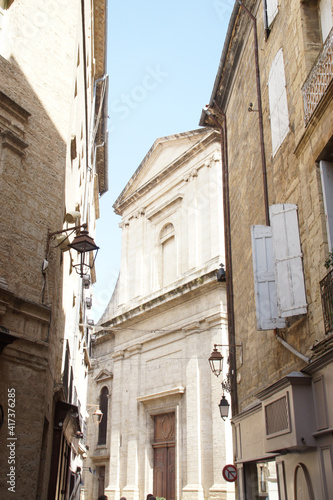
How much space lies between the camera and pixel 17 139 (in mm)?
7742

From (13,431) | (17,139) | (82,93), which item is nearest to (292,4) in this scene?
(17,139)

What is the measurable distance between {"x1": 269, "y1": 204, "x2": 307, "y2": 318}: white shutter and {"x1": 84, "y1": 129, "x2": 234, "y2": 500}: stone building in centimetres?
1152

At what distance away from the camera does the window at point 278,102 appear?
8289 mm

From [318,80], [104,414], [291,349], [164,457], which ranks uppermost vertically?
[318,80]

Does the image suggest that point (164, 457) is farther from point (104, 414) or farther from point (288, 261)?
point (288, 261)

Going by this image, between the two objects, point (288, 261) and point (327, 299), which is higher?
point (288, 261)

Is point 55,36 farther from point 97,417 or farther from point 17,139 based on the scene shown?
point 97,417

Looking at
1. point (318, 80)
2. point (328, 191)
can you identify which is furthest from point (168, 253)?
point (328, 191)

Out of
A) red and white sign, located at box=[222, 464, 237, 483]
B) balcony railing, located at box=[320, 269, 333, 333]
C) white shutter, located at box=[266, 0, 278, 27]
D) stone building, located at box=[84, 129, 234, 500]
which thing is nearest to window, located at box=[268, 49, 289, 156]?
white shutter, located at box=[266, 0, 278, 27]

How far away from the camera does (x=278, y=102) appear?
8609 millimetres

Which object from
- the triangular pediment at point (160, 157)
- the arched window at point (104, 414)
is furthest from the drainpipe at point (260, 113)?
the arched window at point (104, 414)

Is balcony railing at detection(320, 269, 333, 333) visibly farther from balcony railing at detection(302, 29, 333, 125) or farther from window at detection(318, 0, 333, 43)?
window at detection(318, 0, 333, 43)

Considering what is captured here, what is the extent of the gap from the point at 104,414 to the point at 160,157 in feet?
42.8

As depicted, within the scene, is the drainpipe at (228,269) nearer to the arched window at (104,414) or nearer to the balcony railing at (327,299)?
the balcony railing at (327,299)
